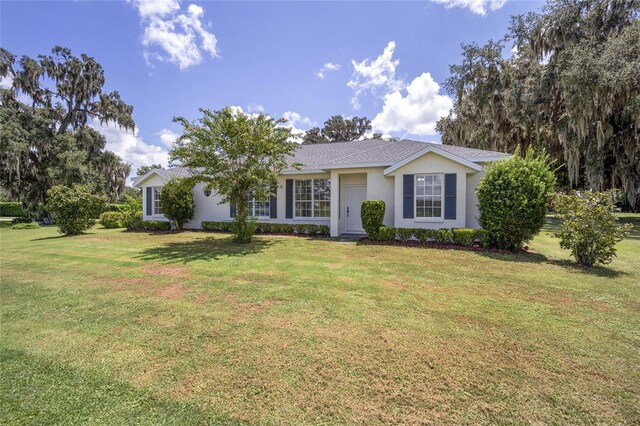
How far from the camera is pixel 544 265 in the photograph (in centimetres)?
716

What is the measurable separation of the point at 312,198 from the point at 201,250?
18.3ft

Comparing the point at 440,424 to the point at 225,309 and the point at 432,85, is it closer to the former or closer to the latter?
the point at 225,309

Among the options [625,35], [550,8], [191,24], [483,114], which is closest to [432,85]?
[483,114]

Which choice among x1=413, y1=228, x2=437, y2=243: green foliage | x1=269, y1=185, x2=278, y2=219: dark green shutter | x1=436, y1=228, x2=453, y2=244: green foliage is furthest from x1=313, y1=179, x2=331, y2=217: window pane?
x1=436, y1=228, x2=453, y2=244: green foliage

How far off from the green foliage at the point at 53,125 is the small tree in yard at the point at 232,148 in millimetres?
16959

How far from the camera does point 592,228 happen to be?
6801 millimetres

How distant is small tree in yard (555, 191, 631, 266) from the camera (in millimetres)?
6668

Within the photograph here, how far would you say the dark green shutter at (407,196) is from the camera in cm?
1071

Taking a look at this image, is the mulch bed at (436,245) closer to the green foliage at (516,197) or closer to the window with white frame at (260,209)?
the green foliage at (516,197)

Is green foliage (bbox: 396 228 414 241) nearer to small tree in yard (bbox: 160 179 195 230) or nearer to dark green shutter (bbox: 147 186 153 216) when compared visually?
small tree in yard (bbox: 160 179 195 230)

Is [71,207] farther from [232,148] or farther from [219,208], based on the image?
[232,148]

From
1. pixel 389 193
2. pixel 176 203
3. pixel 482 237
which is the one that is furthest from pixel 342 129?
pixel 482 237

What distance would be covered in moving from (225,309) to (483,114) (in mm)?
21826

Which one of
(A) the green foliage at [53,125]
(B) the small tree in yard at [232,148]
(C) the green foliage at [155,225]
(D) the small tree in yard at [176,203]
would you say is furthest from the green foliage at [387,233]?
(A) the green foliage at [53,125]
